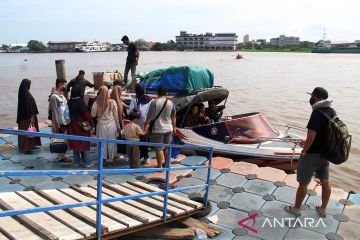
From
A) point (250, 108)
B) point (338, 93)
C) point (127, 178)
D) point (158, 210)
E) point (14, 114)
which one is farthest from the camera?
point (338, 93)

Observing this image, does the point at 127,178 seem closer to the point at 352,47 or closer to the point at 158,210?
the point at 158,210

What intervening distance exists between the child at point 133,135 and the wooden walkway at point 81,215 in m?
1.29

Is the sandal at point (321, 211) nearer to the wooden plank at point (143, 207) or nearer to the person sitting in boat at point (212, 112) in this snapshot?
the wooden plank at point (143, 207)

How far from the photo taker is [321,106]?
414 cm

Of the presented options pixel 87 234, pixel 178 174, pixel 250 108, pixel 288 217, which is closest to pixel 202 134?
pixel 178 174

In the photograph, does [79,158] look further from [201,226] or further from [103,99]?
[201,226]

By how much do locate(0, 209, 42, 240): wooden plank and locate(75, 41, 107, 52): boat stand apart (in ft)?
343

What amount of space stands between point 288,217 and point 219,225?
97 cm

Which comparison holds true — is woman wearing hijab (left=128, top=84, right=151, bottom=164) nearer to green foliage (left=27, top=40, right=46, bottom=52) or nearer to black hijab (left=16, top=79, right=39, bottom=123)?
black hijab (left=16, top=79, right=39, bottom=123)

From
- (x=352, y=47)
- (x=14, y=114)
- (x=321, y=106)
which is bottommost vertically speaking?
(x=14, y=114)

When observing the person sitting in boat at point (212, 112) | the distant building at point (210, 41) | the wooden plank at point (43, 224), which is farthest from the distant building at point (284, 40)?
the wooden plank at point (43, 224)

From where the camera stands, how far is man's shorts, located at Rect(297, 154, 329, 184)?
4.31m

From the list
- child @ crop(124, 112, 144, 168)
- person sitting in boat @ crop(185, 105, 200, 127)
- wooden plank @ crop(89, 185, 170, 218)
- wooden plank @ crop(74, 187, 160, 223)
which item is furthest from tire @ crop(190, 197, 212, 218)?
person sitting in boat @ crop(185, 105, 200, 127)

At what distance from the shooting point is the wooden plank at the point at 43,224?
2952mm
